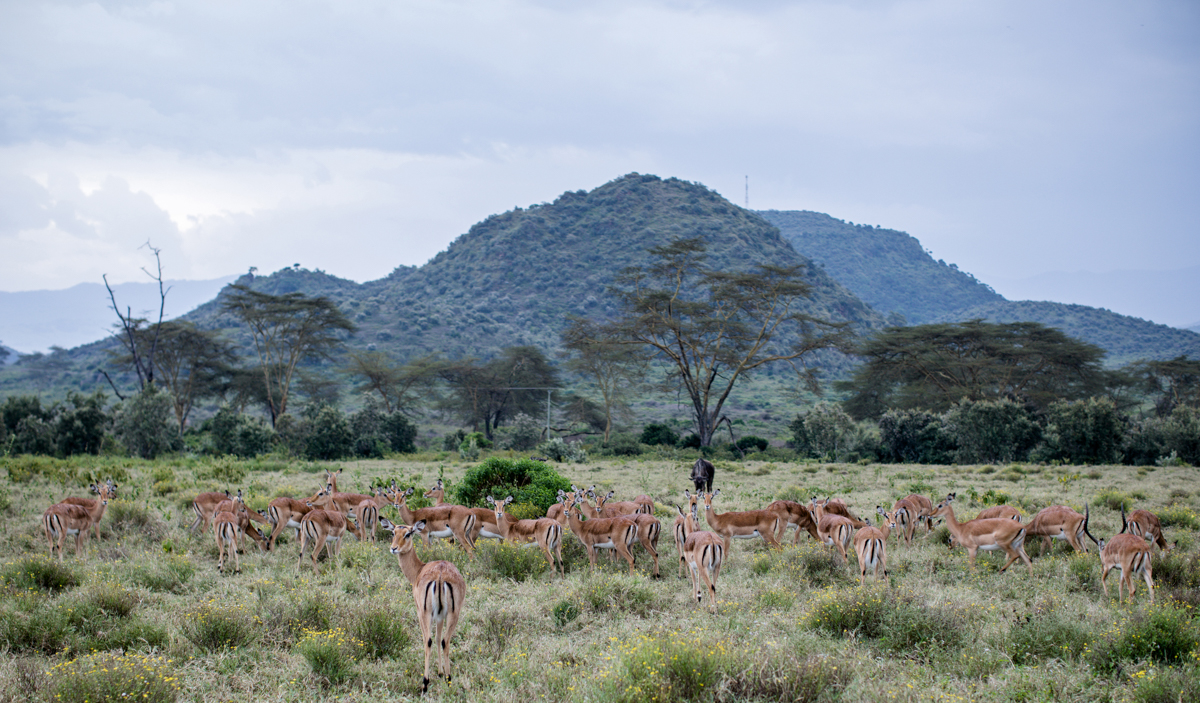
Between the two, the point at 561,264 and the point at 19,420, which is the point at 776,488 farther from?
the point at 561,264

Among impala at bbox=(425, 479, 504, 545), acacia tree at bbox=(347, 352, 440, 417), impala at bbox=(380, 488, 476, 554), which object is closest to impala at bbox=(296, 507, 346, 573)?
impala at bbox=(380, 488, 476, 554)

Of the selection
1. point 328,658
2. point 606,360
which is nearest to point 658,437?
point 606,360

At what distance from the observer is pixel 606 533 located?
1071cm

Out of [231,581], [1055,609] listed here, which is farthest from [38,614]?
[1055,609]

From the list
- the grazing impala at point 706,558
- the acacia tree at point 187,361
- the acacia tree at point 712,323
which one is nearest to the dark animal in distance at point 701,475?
the grazing impala at point 706,558

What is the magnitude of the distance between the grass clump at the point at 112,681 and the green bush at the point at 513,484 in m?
8.55

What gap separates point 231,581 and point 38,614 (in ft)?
8.14

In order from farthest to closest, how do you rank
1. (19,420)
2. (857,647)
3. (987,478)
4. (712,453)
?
(712,453)
(19,420)
(987,478)
(857,647)

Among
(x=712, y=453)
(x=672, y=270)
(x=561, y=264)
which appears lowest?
(x=712, y=453)

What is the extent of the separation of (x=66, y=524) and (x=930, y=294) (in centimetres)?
17909

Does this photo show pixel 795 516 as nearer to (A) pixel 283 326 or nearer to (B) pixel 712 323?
(B) pixel 712 323

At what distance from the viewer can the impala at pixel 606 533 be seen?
1051 cm

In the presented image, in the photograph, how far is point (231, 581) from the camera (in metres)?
9.73

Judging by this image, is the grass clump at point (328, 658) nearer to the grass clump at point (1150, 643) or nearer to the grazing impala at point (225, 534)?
the grazing impala at point (225, 534)
